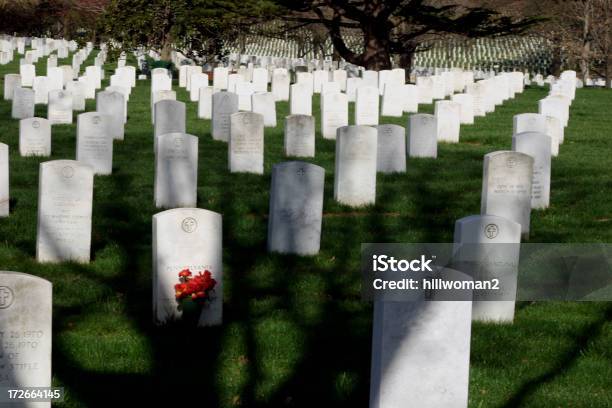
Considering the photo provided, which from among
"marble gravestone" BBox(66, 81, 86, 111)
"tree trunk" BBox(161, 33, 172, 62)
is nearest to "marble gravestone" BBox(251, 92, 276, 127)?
"marble gravestone" BBox(66, 81, 86, 111)

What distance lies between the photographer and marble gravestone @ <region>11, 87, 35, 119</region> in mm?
22047

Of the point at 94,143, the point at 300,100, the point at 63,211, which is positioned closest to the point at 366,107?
the point at 300,100

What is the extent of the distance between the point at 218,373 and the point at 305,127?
34.6 feet

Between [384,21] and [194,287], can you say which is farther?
[384,21]

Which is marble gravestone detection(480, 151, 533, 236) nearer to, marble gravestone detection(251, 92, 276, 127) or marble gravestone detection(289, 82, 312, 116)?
marble gravestone detection(251, 92, 276, 127)

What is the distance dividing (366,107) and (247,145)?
21.6 ft

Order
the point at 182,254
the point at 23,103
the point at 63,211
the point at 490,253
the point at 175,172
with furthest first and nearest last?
the point at 23,103, the point at 175,172, the point at 63,211, the point at 490,253, the point at 182,254

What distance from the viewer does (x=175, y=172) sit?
44.7 feet

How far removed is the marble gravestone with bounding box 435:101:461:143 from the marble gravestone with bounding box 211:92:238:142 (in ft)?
11.9

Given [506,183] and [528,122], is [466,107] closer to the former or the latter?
[528,122]

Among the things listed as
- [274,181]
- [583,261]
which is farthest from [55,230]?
[583,261]

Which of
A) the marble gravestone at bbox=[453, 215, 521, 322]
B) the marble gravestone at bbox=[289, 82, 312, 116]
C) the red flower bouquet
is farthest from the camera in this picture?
the marble gravestone at bbox=[289, 82, 312, 116]

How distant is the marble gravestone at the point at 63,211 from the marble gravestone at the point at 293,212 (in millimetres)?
1787

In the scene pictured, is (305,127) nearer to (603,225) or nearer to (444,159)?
(444,159)
